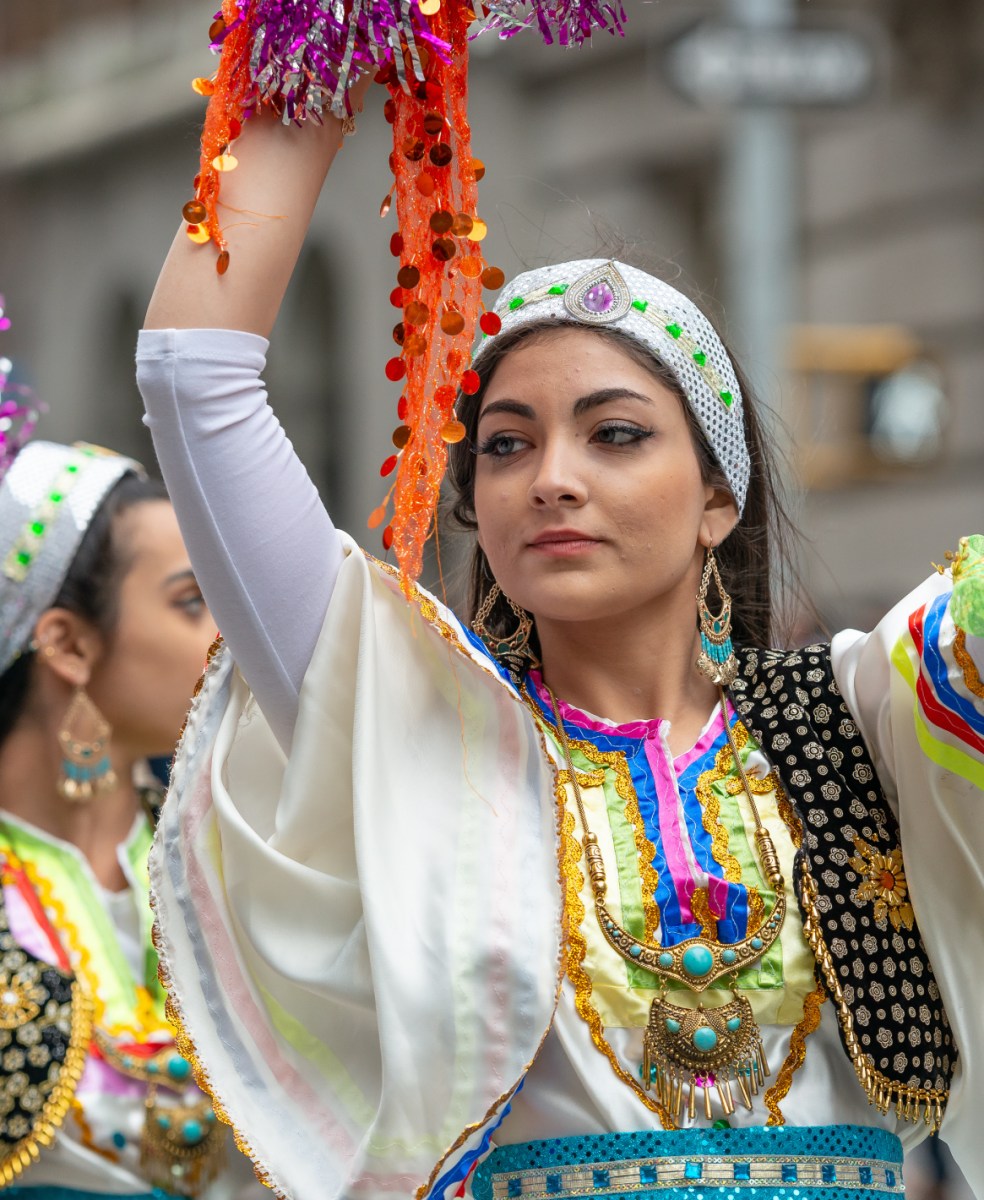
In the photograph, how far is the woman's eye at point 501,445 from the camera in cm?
254

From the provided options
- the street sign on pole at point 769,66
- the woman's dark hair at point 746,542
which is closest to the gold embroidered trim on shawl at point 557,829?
the woman's dark hair at point 746,542

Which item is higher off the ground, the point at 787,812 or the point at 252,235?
the point at 252,235

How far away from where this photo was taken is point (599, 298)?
262cm

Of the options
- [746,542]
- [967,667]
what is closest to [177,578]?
[746,542]

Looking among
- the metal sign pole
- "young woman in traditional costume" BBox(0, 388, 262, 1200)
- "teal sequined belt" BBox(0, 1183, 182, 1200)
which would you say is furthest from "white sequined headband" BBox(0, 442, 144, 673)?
the metal sign pole

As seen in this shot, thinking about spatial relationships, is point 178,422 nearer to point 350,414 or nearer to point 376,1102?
point 376,1102

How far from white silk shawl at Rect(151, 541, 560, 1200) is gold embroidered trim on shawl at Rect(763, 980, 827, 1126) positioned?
34 centimetres

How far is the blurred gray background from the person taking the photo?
7.24 metres

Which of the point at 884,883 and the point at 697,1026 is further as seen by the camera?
the point at 884,883

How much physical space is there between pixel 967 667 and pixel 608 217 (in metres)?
7.36

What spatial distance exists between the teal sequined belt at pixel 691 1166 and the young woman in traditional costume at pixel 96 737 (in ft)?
4.27

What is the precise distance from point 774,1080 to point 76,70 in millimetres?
15864

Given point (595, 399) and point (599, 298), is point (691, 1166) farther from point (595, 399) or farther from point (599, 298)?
point (599, 298)

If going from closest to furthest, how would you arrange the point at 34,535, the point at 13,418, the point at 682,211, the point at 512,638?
the point at 512,638 < the point at 34,535 < the point at 13,418 < the point at 682,211
